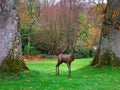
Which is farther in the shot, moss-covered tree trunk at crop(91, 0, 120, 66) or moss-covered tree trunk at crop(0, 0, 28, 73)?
moss-covered tree trunk at crop(91, 0, 120, 66)

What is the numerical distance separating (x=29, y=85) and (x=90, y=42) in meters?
27.8

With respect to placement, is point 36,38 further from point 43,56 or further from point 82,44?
point 82,44

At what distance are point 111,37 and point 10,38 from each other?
6.01m

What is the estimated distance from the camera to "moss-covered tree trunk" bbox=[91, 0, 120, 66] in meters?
17.2

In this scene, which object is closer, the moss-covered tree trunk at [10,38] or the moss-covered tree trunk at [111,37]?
the moss-covered tree trunk at [10,38]

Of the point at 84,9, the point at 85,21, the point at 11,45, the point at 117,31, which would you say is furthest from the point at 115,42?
the point at 84,9

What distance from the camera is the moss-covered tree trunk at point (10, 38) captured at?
1352 cm

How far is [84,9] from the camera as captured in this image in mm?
44781

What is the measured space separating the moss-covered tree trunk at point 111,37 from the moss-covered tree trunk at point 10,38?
5124mm

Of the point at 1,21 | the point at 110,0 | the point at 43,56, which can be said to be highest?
the point at 110,0

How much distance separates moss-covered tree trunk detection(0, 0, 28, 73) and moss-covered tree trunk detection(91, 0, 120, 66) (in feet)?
16.8

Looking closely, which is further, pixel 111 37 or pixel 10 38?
pixel 111 37

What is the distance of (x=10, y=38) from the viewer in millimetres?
13812

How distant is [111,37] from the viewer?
57.4 ft
